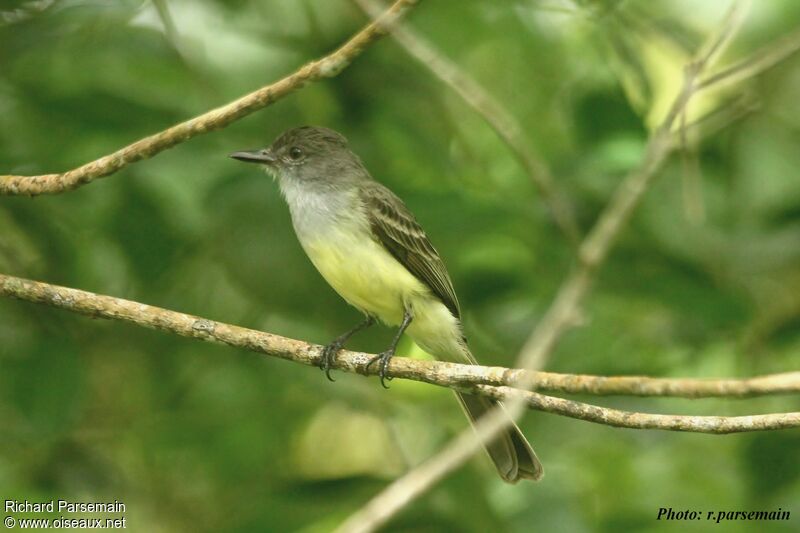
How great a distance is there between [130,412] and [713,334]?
9.99ft

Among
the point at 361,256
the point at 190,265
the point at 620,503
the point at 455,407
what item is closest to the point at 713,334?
the point at 620,503

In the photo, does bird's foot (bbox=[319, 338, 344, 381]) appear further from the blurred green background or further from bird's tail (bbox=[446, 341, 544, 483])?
bird's tail (bbox=[446, 341, 544, 483])

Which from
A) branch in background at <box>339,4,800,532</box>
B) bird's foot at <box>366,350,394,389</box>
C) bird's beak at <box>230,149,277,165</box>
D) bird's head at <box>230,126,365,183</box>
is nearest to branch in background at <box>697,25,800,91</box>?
branch in background at <box>339,4,800,532</box>

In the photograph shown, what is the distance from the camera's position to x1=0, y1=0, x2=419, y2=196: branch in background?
128 inches

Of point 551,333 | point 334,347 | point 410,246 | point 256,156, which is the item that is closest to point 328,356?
point 334,347

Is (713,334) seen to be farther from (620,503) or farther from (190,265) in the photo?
(190,265)

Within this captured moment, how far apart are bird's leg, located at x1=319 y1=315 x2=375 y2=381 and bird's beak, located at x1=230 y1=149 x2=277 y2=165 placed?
3.18 feet

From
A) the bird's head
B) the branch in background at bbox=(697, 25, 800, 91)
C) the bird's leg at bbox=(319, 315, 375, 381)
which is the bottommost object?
the bird's leg at bbox=(319, 315, 375, 381)

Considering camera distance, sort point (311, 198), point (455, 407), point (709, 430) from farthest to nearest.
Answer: point (455, 407) → point (311, 198) → point (709, 430)

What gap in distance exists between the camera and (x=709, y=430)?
3117 mm

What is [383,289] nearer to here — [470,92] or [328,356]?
[328,356]

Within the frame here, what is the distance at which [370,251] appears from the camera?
5.15m

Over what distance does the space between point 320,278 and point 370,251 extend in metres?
0.29

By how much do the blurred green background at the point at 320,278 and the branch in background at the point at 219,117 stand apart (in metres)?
1.04
